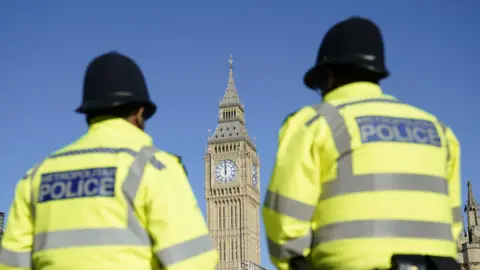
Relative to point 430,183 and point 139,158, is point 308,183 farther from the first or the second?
point 139,158

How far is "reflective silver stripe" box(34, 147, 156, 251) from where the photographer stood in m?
4.16

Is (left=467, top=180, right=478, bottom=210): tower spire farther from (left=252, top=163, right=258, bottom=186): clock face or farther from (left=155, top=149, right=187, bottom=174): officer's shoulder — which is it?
(left=252, top=163, right=258, bottom=186): clock face

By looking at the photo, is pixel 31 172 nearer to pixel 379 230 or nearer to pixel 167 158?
pixel 167 158

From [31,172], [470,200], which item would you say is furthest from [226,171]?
[31,172]

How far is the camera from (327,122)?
162 inches

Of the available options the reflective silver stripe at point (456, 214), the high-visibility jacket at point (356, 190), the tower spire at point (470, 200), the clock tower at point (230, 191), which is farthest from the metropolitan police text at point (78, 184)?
the clock tower at point (230, 191)

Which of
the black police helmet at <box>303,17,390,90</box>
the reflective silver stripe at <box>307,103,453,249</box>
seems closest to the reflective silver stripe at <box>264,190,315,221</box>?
the reflective silver stripe at <box>307,103,453,249</box>

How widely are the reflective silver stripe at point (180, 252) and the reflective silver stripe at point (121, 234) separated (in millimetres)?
145

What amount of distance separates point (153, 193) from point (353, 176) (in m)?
1.08

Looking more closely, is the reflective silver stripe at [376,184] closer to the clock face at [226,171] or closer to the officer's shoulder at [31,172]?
the officer's shoulder at [31,172]

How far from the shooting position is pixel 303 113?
13.9 feet

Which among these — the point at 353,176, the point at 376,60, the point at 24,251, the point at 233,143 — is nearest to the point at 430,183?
the point at 353,176

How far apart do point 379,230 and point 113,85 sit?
5.89ft

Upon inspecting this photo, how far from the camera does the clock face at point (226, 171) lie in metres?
84.9
